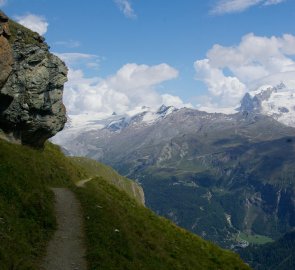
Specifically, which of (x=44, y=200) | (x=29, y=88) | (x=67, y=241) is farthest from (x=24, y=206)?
(x=29, y=88)

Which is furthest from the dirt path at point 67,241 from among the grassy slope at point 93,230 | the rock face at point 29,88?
the rock face at point 29,88

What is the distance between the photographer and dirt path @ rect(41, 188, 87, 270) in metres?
30.5

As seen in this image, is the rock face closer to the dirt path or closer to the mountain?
the mountain

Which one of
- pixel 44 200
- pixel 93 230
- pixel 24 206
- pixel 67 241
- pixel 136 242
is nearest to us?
pixel 67 241

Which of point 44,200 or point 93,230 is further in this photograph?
point 44,200

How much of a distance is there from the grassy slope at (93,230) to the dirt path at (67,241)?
66cm

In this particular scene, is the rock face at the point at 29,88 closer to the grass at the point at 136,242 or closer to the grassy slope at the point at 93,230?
the grassy slope at the point at 93,230

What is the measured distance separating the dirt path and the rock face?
14770mm

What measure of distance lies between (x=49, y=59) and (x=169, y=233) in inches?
1094

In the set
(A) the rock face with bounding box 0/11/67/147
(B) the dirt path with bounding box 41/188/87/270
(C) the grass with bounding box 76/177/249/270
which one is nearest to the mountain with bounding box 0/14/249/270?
(C) the grass with bounding box 76/177/249/270

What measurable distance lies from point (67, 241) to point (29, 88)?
27.0m

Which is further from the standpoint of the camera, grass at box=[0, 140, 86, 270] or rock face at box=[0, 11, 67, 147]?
rock face at box=[0, 11, 67, 147]

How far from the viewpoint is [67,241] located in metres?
34.4

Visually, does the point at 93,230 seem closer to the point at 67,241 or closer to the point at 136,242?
the point at 67,241
